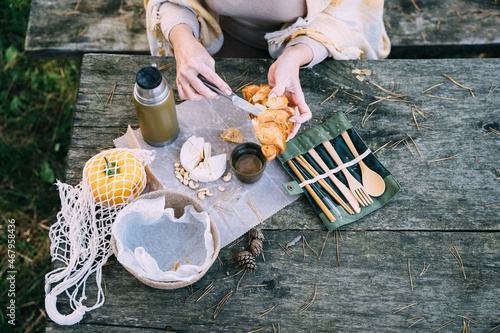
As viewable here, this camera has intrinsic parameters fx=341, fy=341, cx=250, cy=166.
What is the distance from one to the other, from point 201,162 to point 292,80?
1.64 ft

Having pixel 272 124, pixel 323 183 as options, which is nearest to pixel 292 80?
pixel 272 124

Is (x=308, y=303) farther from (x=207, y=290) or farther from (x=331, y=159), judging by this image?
(x=331, y=159)

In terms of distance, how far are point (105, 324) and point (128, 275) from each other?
17 centimetres

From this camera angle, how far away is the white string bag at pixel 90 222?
1.20 m

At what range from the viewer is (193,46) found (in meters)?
1.41

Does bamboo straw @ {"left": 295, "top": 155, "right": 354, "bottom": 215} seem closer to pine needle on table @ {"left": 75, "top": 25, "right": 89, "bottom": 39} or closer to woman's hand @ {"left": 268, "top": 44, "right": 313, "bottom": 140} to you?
woman's hand @ {"left": 268, "top": 44, "right": 313, "bottom": 140}

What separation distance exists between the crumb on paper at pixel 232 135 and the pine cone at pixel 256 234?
1.28ft

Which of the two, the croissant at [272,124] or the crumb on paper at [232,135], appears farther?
the crumb on paper at [232,135]

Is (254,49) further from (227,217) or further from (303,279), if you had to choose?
(303,279)

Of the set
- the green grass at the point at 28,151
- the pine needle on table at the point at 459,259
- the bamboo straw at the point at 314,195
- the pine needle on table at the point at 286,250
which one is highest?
the bamboo straw at the point at 314,195

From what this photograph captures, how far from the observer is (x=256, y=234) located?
129 cm

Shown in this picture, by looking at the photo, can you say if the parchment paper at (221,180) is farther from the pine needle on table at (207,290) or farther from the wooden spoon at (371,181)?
the wooden spoon at (371,181)

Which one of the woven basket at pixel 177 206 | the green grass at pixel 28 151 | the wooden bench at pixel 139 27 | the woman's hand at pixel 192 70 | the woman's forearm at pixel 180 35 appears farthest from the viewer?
the green grass at pixel 28 151

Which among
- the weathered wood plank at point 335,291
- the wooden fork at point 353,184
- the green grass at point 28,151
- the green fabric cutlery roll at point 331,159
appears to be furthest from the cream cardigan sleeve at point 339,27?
the green grass at point 28,151
